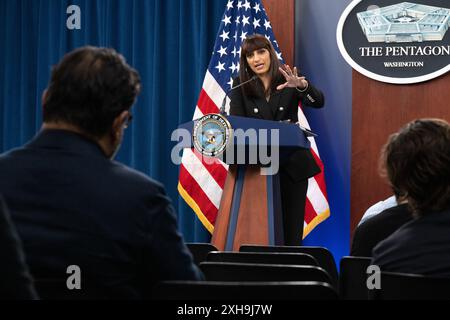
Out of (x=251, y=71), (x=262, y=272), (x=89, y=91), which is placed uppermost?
(x=251, y=71)

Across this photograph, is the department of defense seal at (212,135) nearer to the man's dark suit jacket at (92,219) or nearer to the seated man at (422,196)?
the seated man at (422,196)

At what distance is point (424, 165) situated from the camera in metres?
1.53

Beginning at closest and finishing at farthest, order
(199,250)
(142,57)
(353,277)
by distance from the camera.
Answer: (353,277)
(199,250)
(142,57)

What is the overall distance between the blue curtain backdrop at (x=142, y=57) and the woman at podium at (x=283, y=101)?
5.06ft

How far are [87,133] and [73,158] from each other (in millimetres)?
91

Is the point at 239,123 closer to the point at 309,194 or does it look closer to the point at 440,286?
the point at 309,194

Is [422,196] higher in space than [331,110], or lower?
lower

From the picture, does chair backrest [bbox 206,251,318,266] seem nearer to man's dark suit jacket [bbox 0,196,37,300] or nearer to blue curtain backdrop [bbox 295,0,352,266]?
man's dark suit jacket [bbox 0,196,37,300]

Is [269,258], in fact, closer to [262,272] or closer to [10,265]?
[262,272]

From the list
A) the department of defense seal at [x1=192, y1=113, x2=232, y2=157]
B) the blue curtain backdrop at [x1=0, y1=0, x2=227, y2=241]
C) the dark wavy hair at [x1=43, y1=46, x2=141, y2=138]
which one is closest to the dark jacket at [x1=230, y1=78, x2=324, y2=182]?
the department of defense seal at [x1=192, y1=113, x2=232, y2=157]

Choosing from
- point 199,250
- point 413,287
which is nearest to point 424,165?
point 413,287

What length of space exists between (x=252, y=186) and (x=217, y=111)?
1.52 metres

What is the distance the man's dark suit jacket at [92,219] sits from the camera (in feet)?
4.11

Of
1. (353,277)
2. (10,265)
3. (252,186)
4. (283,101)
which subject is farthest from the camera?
(283,101)
